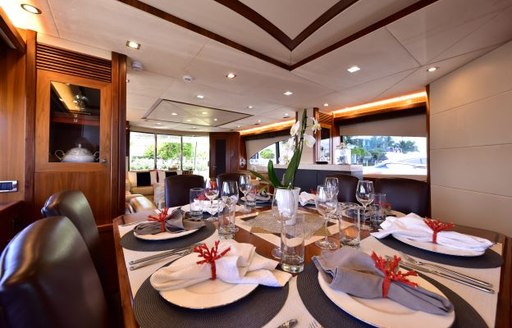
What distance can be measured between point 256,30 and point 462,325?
2.13 metres

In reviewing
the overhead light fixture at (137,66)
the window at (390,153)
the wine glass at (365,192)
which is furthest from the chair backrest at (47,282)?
the window at (390,153)

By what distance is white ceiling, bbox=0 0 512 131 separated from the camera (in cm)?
152

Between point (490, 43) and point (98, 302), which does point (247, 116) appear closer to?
point (490, 43)

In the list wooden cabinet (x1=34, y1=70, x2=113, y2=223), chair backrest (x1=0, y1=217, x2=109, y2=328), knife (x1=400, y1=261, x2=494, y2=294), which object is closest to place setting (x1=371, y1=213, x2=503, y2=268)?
knife (x1=400, y1=261, x2=494, y2=294)

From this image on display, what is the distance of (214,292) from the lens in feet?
1.71

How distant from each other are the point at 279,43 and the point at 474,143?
2.49 m

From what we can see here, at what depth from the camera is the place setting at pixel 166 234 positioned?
858 millimetres

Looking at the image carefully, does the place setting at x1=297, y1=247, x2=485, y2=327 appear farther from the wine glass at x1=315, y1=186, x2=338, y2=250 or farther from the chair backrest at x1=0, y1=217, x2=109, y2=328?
the chair backrest at x1=0, y1=217, x2=109, y2=328

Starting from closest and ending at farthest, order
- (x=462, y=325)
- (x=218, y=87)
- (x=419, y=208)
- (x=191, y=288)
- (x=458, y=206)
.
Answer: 1. (x=462, y=325)
2. (x=191, y=288)
3. (x=419, y=208)
4. (x=458, y=206)
5. (x=218, y=87)

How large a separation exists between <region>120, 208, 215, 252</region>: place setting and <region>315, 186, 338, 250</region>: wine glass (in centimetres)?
53

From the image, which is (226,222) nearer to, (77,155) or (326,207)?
(326,207)

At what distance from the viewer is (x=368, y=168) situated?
15.0ft

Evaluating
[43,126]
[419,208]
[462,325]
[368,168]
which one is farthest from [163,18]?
[368,168]

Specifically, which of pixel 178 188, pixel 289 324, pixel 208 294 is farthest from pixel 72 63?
pixel 289 324
